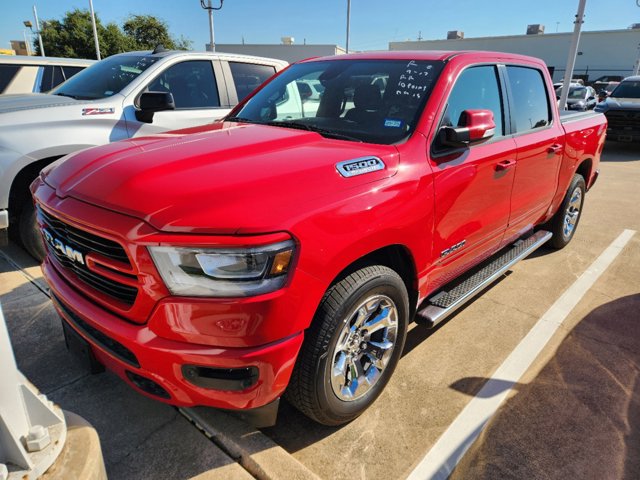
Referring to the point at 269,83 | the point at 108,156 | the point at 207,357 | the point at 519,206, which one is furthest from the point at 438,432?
the point at 269,83

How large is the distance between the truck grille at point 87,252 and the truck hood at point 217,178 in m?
0.15

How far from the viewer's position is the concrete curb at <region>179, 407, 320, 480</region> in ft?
6.73

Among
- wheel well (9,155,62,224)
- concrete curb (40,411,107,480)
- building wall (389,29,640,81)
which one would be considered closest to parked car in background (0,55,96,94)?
wheel well (9,155,62,224)

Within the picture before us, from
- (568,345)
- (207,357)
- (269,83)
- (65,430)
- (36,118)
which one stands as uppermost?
(269,83)

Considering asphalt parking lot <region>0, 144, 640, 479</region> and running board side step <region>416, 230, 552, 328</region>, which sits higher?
running board side step <region>416, 230, 552, 328</region>

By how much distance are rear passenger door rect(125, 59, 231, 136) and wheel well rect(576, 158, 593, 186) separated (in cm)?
412

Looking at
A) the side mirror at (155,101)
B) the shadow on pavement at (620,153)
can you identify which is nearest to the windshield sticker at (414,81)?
the side mirror at (155,101)

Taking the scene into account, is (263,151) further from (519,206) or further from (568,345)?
(568,345)

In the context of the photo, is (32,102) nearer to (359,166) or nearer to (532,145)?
(359,166)

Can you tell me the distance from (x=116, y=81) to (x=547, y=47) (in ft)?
170

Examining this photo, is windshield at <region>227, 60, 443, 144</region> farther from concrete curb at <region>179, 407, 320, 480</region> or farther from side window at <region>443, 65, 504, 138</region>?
concrete curb at <region>179, 407, 320, 480</region>

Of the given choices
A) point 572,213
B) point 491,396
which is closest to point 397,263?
point 491,396

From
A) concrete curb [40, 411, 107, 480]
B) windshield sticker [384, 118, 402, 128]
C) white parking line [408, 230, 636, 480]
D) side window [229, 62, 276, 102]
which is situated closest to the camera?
concrete curb [40, 411, 107, 480]

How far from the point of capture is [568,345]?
10.6 ft
